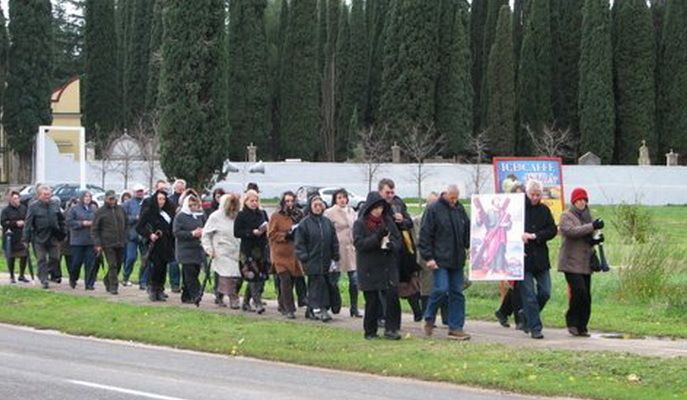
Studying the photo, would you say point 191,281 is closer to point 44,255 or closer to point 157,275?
point 157,275

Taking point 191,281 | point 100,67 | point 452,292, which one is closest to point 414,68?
point 100,67

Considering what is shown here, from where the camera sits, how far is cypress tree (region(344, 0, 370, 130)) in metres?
75.8

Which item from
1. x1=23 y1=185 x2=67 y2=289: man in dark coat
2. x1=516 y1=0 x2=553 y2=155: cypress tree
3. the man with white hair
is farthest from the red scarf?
x1=516 y1=0 x2=553 y2=155: cypress tree

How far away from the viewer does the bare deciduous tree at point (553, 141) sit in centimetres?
6781

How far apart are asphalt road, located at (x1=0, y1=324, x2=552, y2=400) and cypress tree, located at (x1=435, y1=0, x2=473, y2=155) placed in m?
56.0

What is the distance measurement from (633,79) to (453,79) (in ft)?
36.7

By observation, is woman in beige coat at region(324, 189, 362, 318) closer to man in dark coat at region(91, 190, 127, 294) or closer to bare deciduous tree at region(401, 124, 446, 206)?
man in dark coat at region(91, 190, 127, 294)

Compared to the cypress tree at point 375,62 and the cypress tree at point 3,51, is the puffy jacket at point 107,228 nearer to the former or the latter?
the cypress tree at point 3,51

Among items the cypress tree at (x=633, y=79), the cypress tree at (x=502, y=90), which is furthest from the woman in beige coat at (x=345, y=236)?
the cypress tree at (x=633, y=79)

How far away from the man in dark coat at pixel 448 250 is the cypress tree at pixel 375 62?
5944cm

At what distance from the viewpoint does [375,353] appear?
13586 millimetres

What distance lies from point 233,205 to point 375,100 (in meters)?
57.9

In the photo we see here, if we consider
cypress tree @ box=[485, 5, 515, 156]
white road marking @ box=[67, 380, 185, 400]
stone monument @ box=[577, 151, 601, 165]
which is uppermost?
cypress tree @ box=[485, 5, 515, 156]

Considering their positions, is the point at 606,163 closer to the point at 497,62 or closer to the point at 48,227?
the point at 497,62
